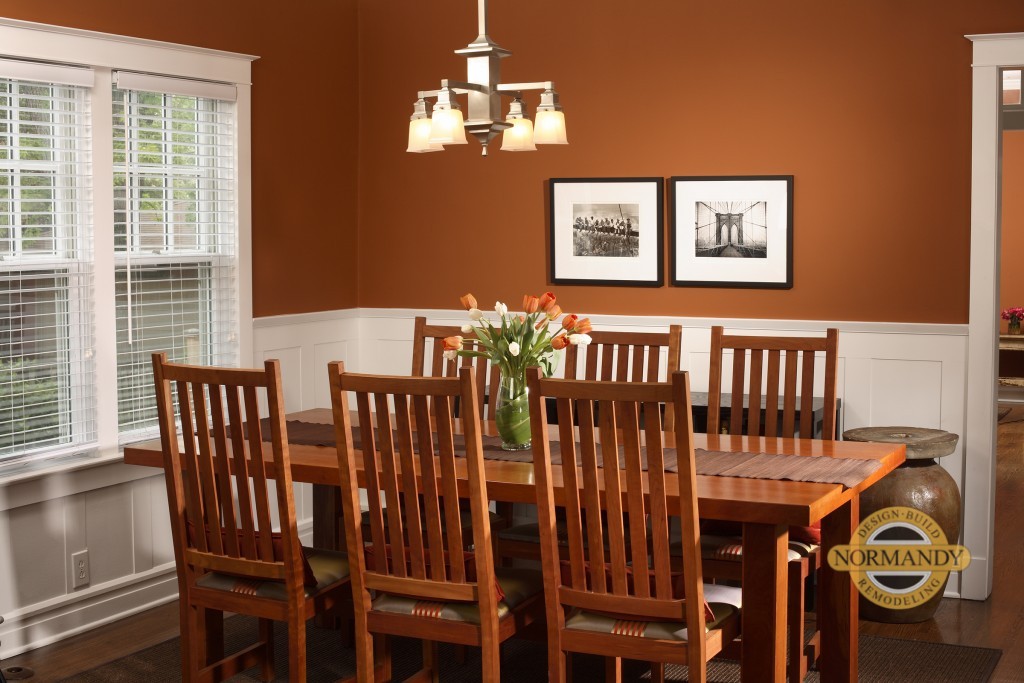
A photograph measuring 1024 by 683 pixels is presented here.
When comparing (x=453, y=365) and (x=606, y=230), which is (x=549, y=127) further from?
(x=606, y=230)

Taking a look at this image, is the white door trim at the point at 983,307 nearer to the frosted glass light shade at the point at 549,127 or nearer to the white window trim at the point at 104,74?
the frosted glass light shade at the point at 549,127

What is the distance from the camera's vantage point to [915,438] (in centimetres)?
435

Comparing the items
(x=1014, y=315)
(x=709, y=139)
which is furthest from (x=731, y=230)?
(x=1014, y=315)

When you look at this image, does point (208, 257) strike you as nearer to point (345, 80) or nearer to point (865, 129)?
point (345, 80)

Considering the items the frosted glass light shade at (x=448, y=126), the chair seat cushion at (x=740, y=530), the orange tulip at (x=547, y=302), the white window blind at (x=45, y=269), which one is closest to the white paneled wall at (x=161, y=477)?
the white window blind at (x=45, y=269)

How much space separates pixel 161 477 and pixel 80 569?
49 cm

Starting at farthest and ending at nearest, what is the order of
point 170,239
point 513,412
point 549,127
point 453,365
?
1. point 170,239
2. point 453,365
3. point 513,412
4. point 549,127

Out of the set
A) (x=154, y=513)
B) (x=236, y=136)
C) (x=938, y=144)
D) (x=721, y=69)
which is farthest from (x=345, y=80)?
(x=938, y=144)

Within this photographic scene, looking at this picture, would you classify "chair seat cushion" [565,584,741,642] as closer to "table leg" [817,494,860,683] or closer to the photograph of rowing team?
"table leg" [817,494,860,683]

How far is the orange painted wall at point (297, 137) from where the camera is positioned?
4973 millimetres

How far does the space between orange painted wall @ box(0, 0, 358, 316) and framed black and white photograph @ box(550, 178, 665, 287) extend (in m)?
1.09

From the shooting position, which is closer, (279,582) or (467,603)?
(467,603)

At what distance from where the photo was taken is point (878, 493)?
4.38m

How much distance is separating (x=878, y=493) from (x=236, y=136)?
300 cm
